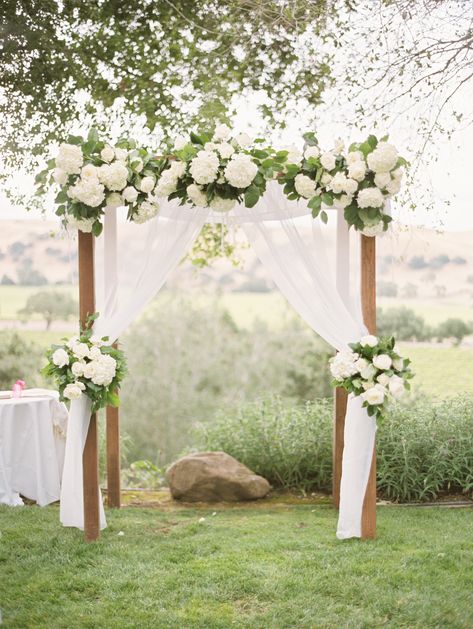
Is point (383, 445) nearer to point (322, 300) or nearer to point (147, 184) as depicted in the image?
point (322, 300)

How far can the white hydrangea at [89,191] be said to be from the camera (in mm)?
4430

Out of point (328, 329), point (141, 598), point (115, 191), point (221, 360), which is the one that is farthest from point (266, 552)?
point (221, 360)

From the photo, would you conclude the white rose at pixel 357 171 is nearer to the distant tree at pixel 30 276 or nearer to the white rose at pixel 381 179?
the white rose at pixel 381 179

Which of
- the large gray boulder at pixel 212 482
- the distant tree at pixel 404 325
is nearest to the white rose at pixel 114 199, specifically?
the large gray boulder at pixel 212 482

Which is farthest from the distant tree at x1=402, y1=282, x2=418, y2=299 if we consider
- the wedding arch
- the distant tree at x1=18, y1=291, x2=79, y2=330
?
the wedding arch

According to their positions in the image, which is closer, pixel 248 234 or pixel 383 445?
pixel 248 234

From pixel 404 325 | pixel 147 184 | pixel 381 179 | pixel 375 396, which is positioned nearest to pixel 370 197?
pixel 381 179

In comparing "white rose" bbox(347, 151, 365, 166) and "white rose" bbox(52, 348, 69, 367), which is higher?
"white rose" bbox(347, 151, 365, 166)

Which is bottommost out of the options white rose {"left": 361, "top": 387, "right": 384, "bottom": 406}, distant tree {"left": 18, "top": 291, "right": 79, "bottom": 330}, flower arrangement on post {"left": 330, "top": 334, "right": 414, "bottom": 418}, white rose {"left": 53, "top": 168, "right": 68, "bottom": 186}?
white rose {"left": 361, "top": 387, "right": 384, "bottom": 406}

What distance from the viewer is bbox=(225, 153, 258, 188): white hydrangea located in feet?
14.2

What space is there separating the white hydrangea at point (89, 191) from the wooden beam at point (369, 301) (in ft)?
5.47

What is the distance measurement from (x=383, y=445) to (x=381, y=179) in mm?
2722

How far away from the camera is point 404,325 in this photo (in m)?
8.98

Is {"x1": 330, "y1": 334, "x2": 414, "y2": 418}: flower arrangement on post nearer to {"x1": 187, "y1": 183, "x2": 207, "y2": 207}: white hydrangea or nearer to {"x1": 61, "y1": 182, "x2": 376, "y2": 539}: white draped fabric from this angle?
{"x1": 61, "y1": 182, "x2": 376, "y2": 539}: white draped fabric
